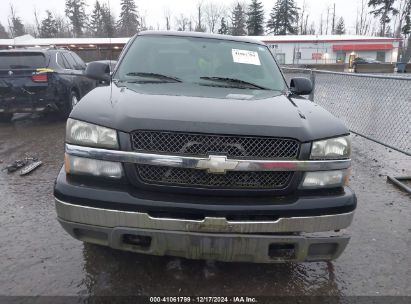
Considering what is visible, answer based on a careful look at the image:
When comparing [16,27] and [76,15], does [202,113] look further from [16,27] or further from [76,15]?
[16,27]

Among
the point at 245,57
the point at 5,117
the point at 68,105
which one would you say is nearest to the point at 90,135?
the point at 245,57

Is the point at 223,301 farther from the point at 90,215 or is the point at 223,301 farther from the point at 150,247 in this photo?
the point at 90,215

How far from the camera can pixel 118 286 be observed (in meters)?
2.59

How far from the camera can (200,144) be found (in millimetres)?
2221

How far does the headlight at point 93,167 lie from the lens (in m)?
2.27

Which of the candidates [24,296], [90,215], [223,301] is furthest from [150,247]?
[24,296]

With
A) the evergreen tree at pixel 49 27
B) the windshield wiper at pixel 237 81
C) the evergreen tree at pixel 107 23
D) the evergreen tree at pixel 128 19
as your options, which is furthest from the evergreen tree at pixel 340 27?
the windshield wiper at pixel 237 81

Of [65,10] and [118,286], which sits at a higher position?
[65,10]

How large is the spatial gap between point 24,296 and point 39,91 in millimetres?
6313

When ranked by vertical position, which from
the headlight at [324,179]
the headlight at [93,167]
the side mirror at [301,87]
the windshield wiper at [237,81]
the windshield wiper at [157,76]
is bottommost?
the headlight at [324,179]

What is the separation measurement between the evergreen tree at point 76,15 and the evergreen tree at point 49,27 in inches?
158

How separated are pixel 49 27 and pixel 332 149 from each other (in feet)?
288

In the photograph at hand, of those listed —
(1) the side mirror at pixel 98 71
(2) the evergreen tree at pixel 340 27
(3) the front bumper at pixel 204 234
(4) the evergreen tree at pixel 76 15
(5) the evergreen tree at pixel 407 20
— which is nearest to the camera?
(3) the front bumper at pixel 204 234

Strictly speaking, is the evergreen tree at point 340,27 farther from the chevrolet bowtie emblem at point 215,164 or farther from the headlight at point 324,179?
the chevrolet bowtie emblem at point 215,164
